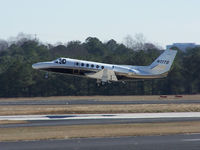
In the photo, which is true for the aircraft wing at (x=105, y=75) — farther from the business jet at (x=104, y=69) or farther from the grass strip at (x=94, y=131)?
the grass strip at (x=94, y=131)

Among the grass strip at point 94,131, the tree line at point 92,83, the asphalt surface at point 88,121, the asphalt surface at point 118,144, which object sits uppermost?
the tree line at point 92,83

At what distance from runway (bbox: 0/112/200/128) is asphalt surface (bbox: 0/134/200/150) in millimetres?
9484

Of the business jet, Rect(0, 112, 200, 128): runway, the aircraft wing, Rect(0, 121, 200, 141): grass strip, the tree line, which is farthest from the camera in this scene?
the tree line

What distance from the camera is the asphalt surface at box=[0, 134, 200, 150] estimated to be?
25.1 metres

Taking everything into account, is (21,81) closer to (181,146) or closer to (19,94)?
(19,94)

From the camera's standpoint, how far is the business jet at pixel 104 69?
5297 centimetres

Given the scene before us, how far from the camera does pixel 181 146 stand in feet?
83.4

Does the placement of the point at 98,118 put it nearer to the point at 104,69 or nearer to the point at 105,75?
the point at 104,69

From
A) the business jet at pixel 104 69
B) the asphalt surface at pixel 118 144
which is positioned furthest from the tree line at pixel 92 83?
the asphalt surface at pixel 118 144

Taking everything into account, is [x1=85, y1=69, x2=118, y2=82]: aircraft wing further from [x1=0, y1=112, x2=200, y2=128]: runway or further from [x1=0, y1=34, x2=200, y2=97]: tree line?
[x1=0, y1=34, x2=200, y2=97]: tree line

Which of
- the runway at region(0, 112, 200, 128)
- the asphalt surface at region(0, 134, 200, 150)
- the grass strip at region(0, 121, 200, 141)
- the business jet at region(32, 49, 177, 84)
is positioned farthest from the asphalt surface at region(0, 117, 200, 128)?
the business jet at region(32, 49, 177, 84)

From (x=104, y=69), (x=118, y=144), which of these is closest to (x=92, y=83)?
(x=104, y=69)

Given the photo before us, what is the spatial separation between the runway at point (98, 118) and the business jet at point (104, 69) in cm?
909

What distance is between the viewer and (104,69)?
51.9 m
